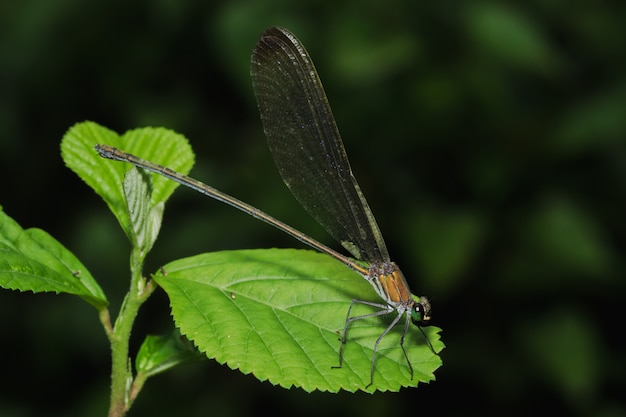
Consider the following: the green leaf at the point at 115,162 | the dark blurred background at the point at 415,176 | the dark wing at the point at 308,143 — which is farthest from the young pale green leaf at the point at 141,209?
the dark blurred background at the point at 415,176

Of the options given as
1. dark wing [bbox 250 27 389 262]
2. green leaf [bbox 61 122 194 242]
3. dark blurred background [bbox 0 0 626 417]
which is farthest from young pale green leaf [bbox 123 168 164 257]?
dark blurred background [bbox 0 0 626 417]

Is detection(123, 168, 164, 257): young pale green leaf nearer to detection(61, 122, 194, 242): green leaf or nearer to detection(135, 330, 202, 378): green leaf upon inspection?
detection(61, 122, 194, 242): green leaf

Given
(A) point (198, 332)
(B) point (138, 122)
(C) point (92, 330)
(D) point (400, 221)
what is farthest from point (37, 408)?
(A) point (198, 332)

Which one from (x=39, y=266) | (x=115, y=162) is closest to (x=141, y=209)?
(x=39, y=266)

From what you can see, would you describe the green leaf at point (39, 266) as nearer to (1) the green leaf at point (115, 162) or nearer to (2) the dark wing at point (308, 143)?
(1) the green leaf at point (115, 162)

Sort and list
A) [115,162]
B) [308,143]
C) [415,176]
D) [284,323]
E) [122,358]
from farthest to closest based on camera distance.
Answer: [415,176] < [308,143] < [115,162] < [284,323] < [122,358]

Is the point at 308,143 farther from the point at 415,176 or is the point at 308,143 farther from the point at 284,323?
the point at 415,176
